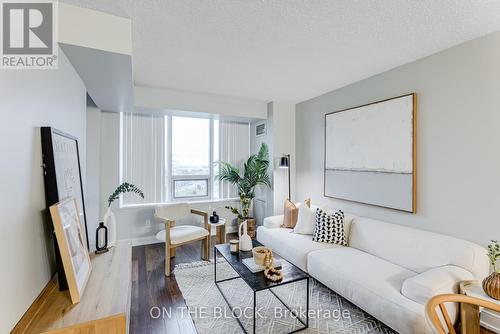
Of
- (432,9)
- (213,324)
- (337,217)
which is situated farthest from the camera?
(337,217)

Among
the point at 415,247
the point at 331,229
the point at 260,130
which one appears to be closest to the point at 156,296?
the point at 331,229

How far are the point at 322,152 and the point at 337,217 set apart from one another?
121 centimetres

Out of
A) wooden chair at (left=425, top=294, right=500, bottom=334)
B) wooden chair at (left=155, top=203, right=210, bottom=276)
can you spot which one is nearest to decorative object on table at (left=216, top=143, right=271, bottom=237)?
wooden chair at (left=155, top=203, right=210, bottom=276)

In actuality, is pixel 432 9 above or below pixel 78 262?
above

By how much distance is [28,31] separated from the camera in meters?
1.41

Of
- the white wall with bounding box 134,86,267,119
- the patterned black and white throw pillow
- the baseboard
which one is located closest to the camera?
the patterned black and white throw pillow

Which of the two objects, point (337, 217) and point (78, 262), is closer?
point (78, 262)

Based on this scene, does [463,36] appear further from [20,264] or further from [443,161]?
[20,264]

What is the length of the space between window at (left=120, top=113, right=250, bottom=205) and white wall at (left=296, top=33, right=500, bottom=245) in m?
2.81

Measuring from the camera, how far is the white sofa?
1747 mm

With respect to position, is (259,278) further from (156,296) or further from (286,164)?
(286,164)

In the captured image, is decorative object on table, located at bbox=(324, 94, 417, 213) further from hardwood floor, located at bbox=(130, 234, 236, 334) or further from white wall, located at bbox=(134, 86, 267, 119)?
A: hardwood floor, located at bbox=(130, 234, 236, 334)

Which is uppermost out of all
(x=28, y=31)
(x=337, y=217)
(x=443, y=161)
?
(x=28, y=31)

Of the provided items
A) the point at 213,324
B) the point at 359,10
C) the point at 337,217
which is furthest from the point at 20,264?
the point at 337,217
